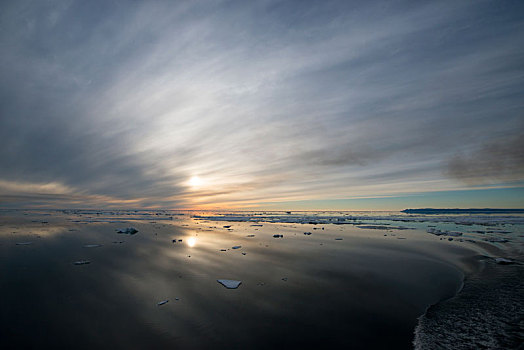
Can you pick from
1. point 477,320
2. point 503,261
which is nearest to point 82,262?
point 477,320

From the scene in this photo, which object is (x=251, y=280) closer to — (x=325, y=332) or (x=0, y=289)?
(x=325, y=332)

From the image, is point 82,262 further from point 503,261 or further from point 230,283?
point 503,261

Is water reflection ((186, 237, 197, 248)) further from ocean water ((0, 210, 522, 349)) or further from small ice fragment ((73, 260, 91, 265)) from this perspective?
small ice fragment ((73, 260, 91, 265))

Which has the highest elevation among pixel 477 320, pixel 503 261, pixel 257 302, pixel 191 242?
pixel 503 261

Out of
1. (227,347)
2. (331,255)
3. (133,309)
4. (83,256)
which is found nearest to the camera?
(227,347)

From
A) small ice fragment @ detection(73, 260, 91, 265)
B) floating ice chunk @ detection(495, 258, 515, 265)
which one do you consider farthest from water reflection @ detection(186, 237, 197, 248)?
floating ice chunk @ detection(495, 258, 515, 265)

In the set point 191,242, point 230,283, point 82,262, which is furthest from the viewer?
point 191,242

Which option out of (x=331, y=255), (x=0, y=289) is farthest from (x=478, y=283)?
(x=0, y=289)

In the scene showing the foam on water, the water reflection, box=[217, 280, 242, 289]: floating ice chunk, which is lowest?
the water reflection

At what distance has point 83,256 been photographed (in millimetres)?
12312

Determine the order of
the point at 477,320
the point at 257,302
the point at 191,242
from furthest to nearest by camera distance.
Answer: the point at 191,242, the point at 257,302, the point at 477,320

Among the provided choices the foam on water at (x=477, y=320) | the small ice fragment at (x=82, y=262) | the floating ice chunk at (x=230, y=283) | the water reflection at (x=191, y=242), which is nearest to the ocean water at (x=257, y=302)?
the foam on water at (x=477, y=320)

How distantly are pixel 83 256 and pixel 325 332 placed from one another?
532 inches

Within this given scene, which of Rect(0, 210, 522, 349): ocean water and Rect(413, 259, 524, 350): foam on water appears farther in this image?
Rect(0, 210, 522, 349): ocean water
